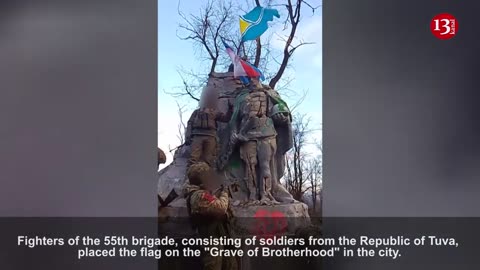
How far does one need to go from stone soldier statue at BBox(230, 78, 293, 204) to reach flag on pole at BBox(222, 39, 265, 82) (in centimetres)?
3

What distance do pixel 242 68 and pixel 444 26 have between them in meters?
0.78

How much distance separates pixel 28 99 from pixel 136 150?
468 mm

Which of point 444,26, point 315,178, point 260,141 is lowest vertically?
point 315,178

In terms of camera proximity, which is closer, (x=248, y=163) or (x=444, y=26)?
(x=444, y=26)

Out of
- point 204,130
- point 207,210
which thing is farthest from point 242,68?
point 207,210

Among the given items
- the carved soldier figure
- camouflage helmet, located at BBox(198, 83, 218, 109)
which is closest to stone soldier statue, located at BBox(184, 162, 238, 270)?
the carved soldier figure

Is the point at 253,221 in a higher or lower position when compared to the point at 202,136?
lower

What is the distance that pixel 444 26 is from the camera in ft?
5.12

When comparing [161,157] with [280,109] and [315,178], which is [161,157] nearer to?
[280,109]

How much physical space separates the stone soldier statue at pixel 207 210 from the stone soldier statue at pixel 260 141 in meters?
0.13

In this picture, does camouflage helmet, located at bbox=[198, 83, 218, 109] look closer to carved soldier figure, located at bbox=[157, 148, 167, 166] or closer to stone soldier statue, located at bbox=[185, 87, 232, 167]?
stone soldier statue, located at bbox=[185, 87, 232, 167]

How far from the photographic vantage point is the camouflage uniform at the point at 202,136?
1652 millimetres

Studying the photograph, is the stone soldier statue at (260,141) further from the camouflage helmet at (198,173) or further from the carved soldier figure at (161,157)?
the carved soldier figure at (161,157)
